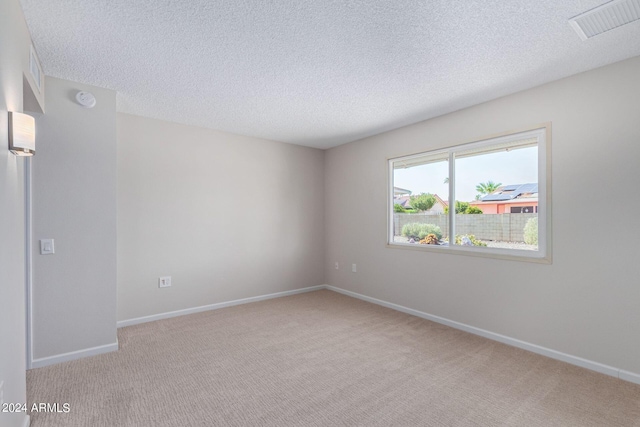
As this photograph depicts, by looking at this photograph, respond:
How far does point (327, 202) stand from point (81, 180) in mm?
3577

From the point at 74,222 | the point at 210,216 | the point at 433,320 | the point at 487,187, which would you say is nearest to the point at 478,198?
the point at 487,187

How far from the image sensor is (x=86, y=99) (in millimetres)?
2908

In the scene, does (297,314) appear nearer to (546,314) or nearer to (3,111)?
(546,314)

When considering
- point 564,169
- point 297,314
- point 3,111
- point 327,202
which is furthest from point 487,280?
point 3,111

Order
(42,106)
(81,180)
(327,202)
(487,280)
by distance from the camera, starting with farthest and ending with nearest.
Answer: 1. (327,202)
2. (487,280)
3. (81,180)
4. (42,106)

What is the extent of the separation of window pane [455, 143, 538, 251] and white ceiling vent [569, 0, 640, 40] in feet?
3.85

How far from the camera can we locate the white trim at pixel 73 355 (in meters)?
2.70

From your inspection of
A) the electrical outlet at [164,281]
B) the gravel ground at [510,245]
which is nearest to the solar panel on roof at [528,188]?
the gravel ground at [510,245]

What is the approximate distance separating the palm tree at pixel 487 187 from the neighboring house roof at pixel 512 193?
0.03 metres

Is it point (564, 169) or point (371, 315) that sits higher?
point (564, 169)

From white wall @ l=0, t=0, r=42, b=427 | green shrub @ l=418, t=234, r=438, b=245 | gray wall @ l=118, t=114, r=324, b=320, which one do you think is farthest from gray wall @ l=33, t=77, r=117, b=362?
green shrub @ l=418, t=234, r=438, b=245

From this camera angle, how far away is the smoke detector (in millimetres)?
2881

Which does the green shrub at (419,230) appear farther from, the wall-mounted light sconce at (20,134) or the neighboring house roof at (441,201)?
the wall-mounted light sconce at (20,134)

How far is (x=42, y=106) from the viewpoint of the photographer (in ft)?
8.77
